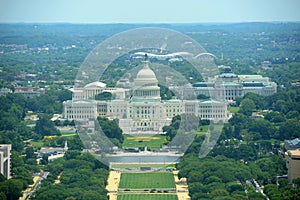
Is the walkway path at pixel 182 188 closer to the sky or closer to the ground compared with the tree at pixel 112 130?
closer to the ground

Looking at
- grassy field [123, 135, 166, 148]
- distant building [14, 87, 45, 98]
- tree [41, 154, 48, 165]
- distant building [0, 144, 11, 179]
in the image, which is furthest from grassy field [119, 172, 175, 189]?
distant building [14, 87, 45, 98]

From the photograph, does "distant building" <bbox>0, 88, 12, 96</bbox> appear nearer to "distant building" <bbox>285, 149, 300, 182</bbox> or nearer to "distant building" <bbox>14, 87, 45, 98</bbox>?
"distant building" <bbox>14, 87, 45, 98</bbox>

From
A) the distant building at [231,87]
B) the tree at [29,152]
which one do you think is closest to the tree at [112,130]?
the tree at [29,152]

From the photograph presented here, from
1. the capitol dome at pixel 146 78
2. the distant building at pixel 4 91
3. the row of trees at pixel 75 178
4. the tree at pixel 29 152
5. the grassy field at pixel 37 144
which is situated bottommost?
the distant building at pixel 4 91

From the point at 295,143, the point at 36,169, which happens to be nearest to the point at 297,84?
the point at 295,143

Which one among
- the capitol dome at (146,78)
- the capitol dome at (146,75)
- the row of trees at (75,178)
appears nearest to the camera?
the row of trees at (75,178)

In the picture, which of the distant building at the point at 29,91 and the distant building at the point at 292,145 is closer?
the distant building at the point at 292,145

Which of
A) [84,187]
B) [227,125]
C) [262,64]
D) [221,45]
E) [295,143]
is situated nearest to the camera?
[84,187]

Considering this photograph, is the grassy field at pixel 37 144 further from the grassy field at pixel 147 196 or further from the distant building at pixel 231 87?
the distant building at pixel 231 87

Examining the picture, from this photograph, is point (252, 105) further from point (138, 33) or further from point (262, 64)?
point (262, 64)
